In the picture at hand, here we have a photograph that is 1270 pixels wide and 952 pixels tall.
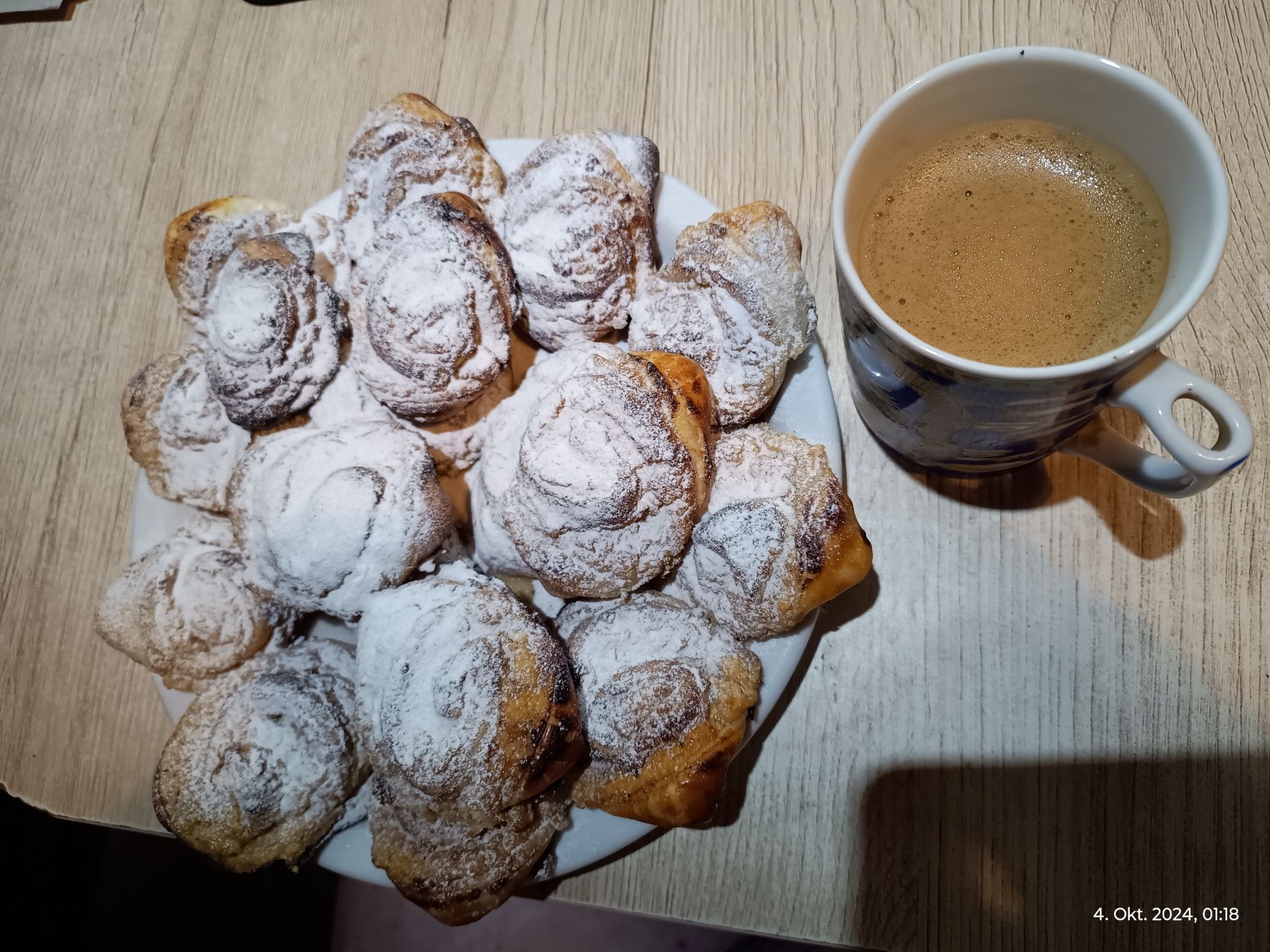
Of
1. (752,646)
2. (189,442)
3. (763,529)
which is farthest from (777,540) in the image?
(189,442)

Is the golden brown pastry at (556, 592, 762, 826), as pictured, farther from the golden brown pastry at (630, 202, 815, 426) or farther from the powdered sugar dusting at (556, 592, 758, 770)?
the golden brown pastry at (630, 202, 815, 426)

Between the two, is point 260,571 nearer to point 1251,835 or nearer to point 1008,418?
point 1008,418

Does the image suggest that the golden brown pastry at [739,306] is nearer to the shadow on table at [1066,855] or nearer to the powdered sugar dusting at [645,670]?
the powdered sugar dusting at [645,670]

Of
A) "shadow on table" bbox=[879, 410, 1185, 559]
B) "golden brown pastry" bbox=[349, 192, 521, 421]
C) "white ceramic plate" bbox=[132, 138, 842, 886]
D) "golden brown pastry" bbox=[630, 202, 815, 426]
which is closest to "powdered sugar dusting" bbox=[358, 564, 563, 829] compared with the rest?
"white ceramic plate" bbox=[132, 138, 842, 886]

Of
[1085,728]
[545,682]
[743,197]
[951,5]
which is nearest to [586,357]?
[545,682]

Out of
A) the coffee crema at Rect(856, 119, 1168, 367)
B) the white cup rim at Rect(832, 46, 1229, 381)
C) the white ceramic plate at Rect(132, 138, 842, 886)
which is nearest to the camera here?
the white cup rim at Rect(832, 46, 1229, 381)
